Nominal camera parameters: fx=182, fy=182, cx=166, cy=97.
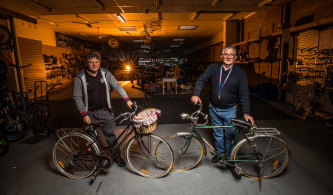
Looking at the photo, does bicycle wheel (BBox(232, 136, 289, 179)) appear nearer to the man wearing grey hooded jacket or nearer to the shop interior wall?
the man wearing grey hooded jacket

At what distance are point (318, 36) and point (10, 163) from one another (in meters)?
8.34

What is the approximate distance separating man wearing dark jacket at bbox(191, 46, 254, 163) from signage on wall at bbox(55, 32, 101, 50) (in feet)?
42.6

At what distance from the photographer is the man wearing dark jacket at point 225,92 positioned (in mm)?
2773

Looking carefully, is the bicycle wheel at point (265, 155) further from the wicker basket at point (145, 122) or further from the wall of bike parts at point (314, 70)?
the wall of bike parts at point (314, 70)

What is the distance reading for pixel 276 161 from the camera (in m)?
2.75

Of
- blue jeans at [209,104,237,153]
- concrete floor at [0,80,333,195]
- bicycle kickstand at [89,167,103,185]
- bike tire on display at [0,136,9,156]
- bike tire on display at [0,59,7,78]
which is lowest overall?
concrete floor at [0,80,333,195]

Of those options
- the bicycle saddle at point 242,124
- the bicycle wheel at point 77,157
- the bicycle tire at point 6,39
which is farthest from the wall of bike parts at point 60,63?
the bicycle saddle at point 242,124

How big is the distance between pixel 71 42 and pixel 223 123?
49.1 ft

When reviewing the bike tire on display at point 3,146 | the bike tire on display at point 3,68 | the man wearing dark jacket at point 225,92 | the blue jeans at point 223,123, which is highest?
the bike tire on display at point 3,68

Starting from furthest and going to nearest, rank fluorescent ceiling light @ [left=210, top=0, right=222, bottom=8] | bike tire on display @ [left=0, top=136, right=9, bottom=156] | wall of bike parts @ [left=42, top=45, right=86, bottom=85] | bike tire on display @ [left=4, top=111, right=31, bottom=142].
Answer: wall of bike parts @ [left=42, top=45, right=86, bottom=85] → fluorescent ceiling light @ [left=210, top=0, right=222, bottom=8] → bike tire on display @ [left=4, top=111, right=31, bottom=142] → bike tire on display @ [left=0, top=136, right=9, bottom=156]

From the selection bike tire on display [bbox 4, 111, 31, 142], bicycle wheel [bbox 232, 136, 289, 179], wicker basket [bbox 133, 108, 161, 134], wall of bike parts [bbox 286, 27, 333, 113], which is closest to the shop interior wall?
bike tire on display [bbox 4, 111, 31, 142]

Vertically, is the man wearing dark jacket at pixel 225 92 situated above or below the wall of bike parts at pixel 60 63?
below

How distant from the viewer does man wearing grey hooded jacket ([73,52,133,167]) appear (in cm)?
273

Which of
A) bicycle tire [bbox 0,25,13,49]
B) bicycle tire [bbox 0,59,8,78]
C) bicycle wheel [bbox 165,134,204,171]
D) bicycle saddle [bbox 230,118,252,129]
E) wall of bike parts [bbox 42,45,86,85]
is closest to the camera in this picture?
bicycle saddle [bbox 230,118,252,129]
